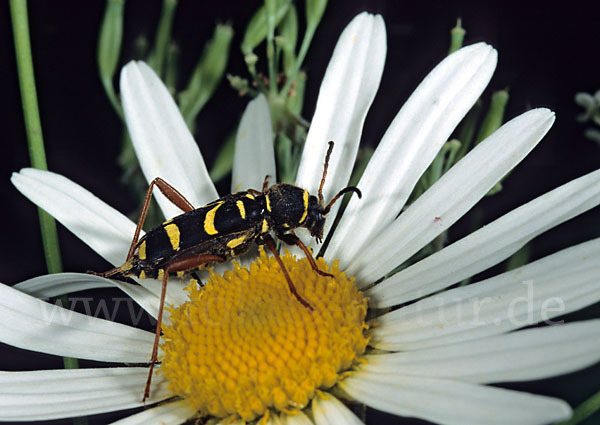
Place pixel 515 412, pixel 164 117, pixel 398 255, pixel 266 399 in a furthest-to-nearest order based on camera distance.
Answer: pixel 164 117
pixel 398 255
pixel 266 399
pixel 515 412

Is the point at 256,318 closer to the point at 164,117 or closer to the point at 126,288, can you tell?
the point at 126,288

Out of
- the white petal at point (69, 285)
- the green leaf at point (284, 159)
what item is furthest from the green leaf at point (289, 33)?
the white petal at point (69, 285)

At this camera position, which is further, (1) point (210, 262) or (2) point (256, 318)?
(1) point (210, 262)

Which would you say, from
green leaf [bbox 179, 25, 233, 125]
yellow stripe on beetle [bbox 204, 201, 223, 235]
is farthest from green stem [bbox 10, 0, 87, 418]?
green leaf [bbox 179, 25, 233, 125]

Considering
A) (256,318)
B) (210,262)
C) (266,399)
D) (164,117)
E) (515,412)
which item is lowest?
(515,412)

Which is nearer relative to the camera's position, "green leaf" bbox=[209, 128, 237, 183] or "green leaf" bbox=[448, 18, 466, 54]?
"green leaf" bbox=[448, 18, 466, 54]

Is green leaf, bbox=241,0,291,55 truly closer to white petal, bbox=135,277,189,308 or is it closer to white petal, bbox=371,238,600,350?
white petal, bbox=135,277,189,308

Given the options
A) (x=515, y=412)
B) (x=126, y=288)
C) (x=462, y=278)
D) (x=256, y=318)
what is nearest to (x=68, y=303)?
(x=126, y=288)
